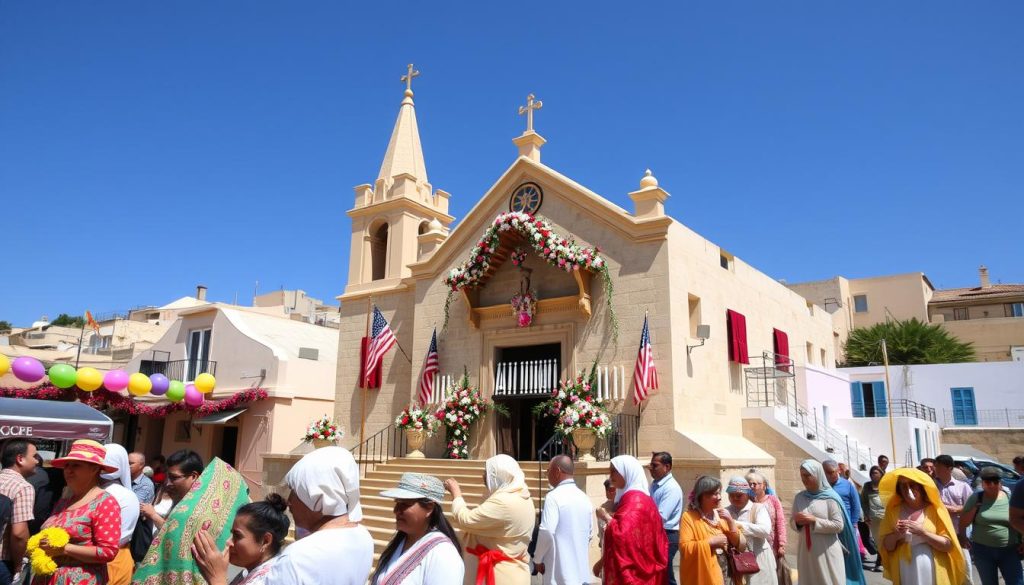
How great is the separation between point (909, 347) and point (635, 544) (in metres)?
34.0

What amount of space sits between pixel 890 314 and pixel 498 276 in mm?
33525

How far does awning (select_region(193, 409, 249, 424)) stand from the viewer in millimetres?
22188

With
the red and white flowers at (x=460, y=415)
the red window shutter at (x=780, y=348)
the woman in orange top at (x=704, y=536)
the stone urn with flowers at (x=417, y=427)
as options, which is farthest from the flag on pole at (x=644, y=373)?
the woman in orange top at (x=704, y=536)

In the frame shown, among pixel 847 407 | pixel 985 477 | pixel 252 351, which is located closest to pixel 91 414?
pixel 252 351

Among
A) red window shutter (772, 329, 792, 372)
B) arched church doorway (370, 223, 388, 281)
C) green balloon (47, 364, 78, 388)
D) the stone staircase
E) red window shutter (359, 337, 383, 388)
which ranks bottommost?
the stone staircase

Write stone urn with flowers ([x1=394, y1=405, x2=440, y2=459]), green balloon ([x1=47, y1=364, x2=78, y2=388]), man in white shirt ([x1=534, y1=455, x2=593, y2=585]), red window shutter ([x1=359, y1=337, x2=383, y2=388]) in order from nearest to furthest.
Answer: man in white shirt ([x1=534, y1=455, x2=593, y2=585]) < stone urn with flowers ([x1=394, y1=405, x2=440, y2=459]) < green balloon ([x1=47, y1=364, x2=78, y2=388]) < red window shutter ([x1=359, y1=337, x2=383, y2=388])

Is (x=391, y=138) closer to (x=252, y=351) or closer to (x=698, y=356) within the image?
(x=252, y=351)

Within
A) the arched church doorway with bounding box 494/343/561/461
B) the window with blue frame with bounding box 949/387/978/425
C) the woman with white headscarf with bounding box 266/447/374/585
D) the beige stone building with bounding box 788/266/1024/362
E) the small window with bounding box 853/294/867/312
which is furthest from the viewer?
the small window with bounding box 853/294/867/312

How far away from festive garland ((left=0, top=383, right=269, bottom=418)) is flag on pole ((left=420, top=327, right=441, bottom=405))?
8.13 meters

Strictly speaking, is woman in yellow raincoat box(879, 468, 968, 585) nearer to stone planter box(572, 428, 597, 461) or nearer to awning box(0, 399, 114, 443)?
stone planter box(572, 428, 597, 461)

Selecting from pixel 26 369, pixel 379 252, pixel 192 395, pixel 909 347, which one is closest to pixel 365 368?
pixel 379 252

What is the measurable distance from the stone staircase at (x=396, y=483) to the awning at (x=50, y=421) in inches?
224

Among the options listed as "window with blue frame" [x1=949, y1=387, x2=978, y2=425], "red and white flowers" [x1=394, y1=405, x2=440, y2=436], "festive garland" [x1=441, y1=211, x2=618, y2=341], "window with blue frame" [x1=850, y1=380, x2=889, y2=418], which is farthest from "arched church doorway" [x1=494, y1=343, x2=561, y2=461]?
"window with blue frame" [x1=949, y1=387, x2=978, y2=425]

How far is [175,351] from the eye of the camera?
26.3m
